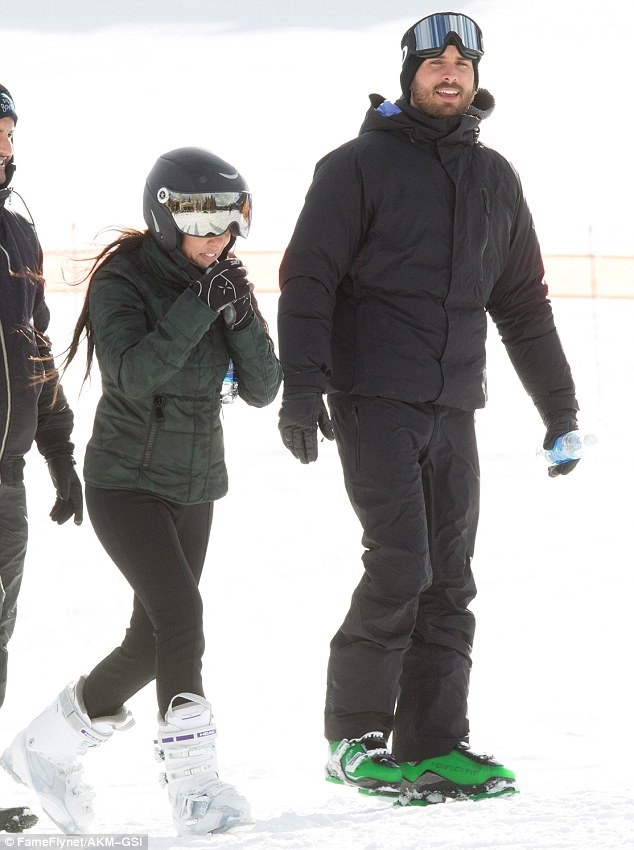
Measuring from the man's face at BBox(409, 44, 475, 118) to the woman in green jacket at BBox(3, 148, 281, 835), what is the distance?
67cm

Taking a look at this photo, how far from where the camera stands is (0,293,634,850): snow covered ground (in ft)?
10.4

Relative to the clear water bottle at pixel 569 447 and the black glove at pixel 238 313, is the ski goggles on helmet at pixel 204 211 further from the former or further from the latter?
the clear water bottle at pixel 569 447

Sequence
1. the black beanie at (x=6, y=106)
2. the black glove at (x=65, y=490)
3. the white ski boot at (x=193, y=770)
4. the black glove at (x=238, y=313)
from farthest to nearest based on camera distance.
Answer: the black glove at (x=65, y=490), the black beanie at (x=6, y=106), the black glove at (x=238, y=313), the white ski boot at (x=193, y=770)

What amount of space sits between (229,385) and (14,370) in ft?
2.00

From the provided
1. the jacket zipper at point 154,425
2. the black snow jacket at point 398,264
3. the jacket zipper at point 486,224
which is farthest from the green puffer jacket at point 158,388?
the jacket zipper at point 486,224

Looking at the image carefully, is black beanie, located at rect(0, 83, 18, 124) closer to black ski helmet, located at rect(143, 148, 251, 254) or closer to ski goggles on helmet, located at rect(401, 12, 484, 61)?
black ski helmet, located at rect(143, 148, 251, 254)

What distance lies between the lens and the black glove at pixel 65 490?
383cm

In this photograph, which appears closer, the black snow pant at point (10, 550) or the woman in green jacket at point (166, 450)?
the woman in green jacket at point (166, 450)

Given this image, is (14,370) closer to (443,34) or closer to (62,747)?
(62,747)

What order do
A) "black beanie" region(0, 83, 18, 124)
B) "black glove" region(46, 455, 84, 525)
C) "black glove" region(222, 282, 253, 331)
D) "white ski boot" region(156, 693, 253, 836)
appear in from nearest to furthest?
"white ski boot" region(156, 693, 253, 836), "black glove" region(222, 282, 253, 331), "black beanie" region(0, 83, 18, 124), "black glove" region(46, 455, 84, 525)

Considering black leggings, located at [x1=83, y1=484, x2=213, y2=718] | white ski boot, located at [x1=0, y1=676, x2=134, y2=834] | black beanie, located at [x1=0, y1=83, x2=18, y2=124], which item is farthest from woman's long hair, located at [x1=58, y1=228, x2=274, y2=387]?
white ski boot, located at [x1=0, y1=676, x2=134, y2=834]

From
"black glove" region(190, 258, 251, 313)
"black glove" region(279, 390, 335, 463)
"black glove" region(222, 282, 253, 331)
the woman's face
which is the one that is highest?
the woman's face

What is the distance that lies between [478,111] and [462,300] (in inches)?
24.1

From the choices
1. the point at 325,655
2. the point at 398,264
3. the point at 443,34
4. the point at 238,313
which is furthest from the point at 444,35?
the point at 325,655
